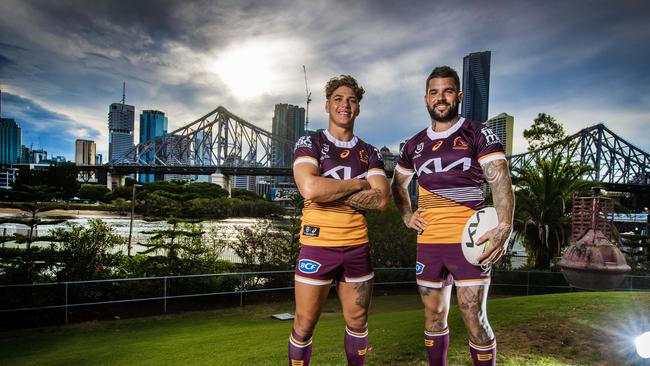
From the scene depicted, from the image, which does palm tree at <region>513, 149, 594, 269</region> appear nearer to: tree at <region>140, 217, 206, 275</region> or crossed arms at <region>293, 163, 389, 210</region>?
tree at <region>140, 217, 206, 275</region>

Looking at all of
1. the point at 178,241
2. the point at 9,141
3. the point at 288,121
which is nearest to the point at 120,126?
the point at 9,141

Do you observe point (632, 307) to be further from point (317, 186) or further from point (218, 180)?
point (218, 180)

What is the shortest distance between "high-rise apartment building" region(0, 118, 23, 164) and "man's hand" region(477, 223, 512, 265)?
505 feet

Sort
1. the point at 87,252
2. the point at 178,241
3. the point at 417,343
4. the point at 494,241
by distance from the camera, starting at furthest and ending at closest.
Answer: the point at 178,241 < the point at 87,252 < the point at 417,343 < the point at 494,241

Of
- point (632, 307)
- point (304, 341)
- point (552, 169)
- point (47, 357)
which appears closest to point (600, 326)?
point (632, 307)

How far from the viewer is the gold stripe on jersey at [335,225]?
10.6 feet

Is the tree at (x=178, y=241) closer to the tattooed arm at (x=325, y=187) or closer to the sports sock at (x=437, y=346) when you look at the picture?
the tattooed arm at (x=325, y=187)

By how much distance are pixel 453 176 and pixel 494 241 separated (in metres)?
0.61

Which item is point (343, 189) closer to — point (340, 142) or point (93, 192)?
point (340, 142)

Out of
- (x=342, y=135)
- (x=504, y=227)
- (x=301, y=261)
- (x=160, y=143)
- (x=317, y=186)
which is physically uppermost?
(x=160, y=143)

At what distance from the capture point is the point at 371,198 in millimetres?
3203

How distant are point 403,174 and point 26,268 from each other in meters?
11.8

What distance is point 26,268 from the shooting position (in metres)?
11.0

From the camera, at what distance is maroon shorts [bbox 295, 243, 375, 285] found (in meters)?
3.21
